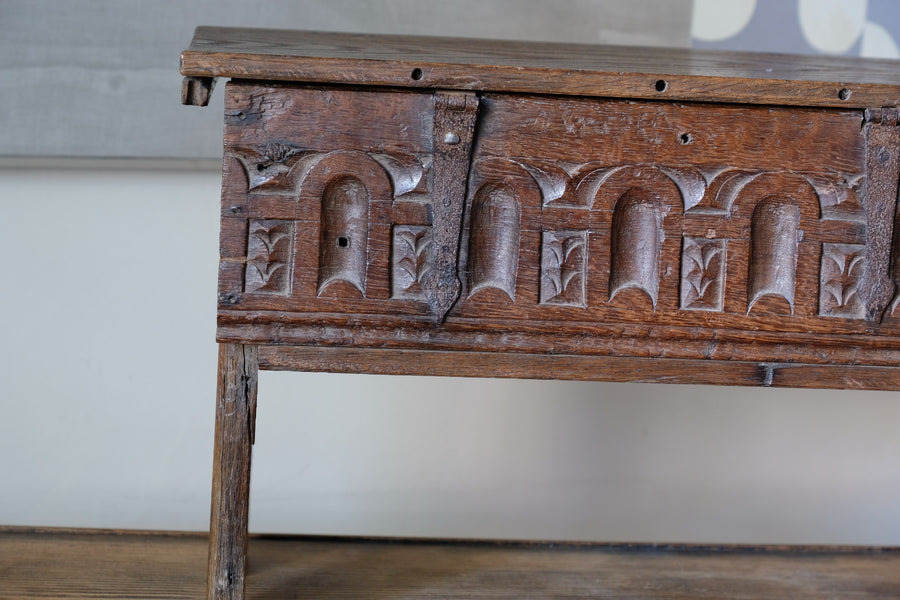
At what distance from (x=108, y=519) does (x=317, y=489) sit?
1.32ft

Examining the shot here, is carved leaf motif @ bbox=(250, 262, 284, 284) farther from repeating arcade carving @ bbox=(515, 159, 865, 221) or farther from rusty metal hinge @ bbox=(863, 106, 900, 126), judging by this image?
rusty metal hinge @ bbox=(863, 106, 900, 126)

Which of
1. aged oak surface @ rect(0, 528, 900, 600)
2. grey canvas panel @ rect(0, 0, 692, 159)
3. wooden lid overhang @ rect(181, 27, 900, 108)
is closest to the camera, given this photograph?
wooden lid overhang @ rect(181, 27, 900, 108)

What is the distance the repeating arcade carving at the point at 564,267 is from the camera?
109 centimetres

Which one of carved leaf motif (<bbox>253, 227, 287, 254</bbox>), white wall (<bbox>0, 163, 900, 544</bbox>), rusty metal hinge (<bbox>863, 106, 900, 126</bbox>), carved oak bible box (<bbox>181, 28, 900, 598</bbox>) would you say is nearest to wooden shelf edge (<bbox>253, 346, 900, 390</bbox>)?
carved oak bible box (<bbox>181, 28, 900, 598</bbox>)

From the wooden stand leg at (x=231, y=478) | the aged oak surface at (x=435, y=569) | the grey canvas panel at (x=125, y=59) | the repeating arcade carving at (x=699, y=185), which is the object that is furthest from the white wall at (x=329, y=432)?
the repeating arcade carving at (x=699, y=185)

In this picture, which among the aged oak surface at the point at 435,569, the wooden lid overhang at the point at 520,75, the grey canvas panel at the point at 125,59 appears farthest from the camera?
the grey canvas panel at the point at 125,59

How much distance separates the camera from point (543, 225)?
3.58 feet

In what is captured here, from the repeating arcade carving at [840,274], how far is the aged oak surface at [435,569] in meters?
0.52

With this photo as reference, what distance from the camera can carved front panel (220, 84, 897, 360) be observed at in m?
1.06

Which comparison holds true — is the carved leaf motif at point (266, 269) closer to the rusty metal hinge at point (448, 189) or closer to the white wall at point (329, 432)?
the rusty metal hinge at point (448, 189)

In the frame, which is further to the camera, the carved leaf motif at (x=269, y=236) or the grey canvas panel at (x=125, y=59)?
the grey canvas panel at (x=125, y=59)

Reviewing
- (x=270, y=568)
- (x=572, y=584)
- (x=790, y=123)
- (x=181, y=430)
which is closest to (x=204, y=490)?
(x=181, y=430)

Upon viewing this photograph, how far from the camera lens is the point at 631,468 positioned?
181cm

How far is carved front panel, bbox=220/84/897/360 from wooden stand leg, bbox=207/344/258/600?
79mm
